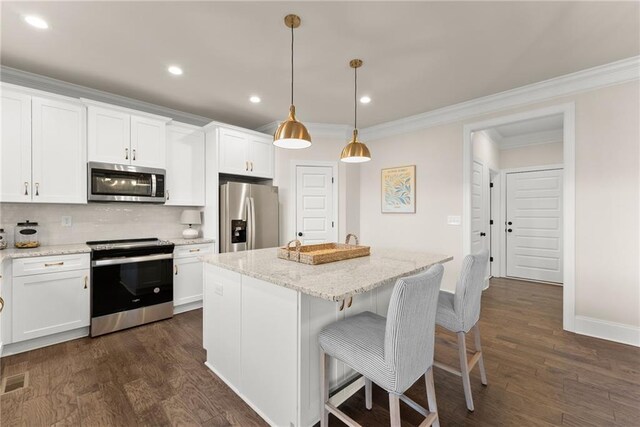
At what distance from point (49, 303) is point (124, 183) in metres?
1.34

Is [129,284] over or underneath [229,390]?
over

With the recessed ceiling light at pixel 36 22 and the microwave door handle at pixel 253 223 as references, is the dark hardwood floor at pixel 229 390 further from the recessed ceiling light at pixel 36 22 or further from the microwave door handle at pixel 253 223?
the recessed ceiling light at pixel 36 22

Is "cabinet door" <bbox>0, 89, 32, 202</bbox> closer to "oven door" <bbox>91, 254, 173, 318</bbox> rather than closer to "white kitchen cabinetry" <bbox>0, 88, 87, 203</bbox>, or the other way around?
"white kitchen cabinetry" <bbox>0, 88, 87, 203</bbox>

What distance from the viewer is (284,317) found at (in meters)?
1.53

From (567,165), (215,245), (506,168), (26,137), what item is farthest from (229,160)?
(506,168)

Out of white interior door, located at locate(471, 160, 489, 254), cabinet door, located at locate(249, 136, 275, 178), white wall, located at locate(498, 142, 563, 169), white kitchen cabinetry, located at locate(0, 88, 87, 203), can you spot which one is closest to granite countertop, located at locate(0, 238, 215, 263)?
white kitchen cabinetry, located at locate(0, 88, 87, 203)

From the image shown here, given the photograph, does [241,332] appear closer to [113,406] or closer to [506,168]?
[113,406]

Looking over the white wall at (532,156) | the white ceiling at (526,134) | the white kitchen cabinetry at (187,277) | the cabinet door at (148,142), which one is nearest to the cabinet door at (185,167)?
the cabinet door at (148,142)

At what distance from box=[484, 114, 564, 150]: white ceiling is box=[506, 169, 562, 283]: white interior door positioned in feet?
1.83

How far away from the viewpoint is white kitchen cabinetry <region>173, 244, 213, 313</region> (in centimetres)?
Answer: 333

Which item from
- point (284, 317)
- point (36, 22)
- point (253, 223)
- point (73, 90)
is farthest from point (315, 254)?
point (73, 90)

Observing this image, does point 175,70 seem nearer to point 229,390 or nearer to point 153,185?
point 153,185

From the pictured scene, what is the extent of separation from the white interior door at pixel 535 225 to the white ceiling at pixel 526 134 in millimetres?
558

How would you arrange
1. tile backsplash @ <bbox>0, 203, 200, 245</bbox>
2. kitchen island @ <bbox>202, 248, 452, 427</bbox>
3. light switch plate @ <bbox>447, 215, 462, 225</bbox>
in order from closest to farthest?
kitchen island @ <bbox>202, 248, 452, 427</bbox>, tile backsplash @ <bbox>0, 203, 200, 245</bbox>, light switch plate @ <bbox>447, 215, 462, 225</bbox>
